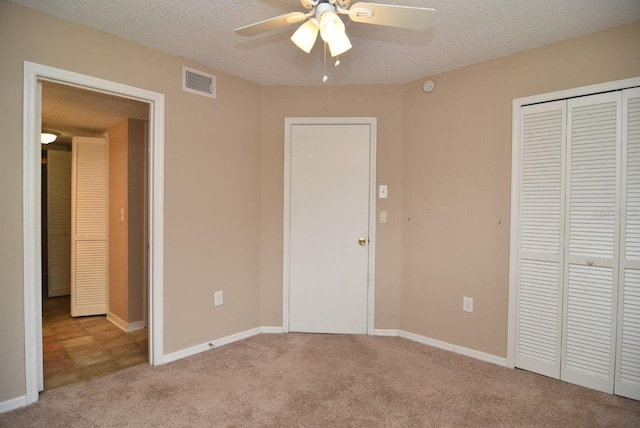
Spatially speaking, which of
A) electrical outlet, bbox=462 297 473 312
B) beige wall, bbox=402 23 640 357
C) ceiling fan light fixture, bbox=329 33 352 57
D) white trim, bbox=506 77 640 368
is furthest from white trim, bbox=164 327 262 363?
ceiling fan light fixture, bbox=329 33 352 57

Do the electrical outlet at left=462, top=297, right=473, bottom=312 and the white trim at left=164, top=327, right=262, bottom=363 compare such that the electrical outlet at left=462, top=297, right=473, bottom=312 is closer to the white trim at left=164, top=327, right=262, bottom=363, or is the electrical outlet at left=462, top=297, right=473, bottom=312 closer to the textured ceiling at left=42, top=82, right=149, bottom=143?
the white trim at left=164, top=327, right=262, bottom=363

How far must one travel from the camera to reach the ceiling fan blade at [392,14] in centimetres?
152

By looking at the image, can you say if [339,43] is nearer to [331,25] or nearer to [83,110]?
[331,25]

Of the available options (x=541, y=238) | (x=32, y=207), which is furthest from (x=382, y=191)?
(x=32, y=207)

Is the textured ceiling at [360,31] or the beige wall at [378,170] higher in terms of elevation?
the textured ceiling at [360,31]

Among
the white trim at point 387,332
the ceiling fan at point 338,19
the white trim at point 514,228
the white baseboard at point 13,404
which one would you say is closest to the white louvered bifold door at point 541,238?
the white trim at point 514,228

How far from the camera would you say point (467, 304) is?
2.89m

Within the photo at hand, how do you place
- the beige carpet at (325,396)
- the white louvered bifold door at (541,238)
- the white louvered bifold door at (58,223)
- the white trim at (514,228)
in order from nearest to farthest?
the beige carpet at (325,396)
the white louvered bifold door at (541,238)
the white trim at (514,228)
the white louvered bifold door at (58,223)

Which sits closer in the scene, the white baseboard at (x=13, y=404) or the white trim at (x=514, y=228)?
the white baseboard at (x=13, y=404)

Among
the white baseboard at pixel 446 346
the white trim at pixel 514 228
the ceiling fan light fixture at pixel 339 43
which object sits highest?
the ceiling fan light fixture at pixel 339 43

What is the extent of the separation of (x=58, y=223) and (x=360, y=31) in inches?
196

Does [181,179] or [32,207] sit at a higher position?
[181,179]

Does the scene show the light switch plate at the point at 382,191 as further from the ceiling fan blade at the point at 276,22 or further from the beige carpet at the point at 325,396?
the ceiling fan blade at the point at 276,22

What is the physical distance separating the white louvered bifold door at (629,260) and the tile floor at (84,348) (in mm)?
3424
